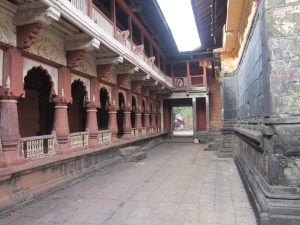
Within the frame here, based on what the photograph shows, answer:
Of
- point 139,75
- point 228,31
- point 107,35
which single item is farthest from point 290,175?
point 139,75

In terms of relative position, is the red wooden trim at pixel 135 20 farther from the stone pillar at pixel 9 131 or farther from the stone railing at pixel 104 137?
the stone pillar at pixel 9 131

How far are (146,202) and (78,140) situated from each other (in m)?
3.89

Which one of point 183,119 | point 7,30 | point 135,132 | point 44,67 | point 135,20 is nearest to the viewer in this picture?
point 7,30

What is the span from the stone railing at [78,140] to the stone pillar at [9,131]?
249 centimetres

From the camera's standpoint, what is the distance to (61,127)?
26.3ft

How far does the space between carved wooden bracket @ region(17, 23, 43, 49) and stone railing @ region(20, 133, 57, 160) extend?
1.96 meters

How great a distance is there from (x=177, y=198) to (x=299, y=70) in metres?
3.37

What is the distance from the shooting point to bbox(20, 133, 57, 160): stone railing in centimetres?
655

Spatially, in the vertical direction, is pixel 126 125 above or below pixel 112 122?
below

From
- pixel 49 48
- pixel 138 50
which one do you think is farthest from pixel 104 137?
pixel 49 48

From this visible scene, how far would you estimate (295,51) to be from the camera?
165 inches

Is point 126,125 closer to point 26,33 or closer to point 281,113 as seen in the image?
point 26,33

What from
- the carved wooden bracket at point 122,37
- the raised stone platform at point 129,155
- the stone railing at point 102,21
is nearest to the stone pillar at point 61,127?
the stone railing at point 102,21

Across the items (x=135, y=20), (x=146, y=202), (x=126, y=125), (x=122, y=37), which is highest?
(x=135, y=20)
